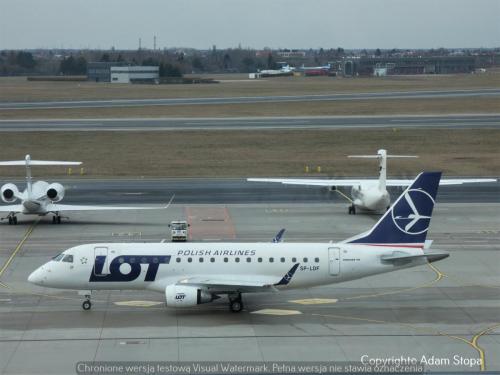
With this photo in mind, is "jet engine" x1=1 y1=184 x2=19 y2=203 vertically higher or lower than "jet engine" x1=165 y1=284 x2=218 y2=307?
lower

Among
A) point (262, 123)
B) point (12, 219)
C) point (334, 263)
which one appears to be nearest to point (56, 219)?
point (12, 219)

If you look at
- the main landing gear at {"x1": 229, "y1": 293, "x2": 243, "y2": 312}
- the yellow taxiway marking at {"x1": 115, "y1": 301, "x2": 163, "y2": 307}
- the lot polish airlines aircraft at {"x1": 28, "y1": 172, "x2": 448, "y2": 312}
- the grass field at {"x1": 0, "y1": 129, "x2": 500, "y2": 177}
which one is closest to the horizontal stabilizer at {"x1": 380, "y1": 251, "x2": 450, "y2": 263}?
the lot polish airlines aircraft at {"x1": 28, "y1": 172, "x2": 448, "y2": 312}

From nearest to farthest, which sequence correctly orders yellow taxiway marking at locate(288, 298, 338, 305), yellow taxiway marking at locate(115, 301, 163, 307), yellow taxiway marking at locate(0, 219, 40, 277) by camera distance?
yellow taxiway marking at locate(115, 301, 163, 307)
yellow taxiway marking at locate(288, 298, 338, 305)
yellow taxiway marking at locate(0, 219, 40, 277)

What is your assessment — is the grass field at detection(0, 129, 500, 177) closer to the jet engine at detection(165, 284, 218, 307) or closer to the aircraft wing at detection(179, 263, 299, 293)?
the aircraft wing at detection(179, 263, 299, 293)

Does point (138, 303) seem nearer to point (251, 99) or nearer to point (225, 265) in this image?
point (225, 265)

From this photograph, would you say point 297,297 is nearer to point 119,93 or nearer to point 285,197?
point 285,197

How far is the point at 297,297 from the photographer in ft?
127

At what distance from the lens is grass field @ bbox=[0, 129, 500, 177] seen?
8038 centimetres

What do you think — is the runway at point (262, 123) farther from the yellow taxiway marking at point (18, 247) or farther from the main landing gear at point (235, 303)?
the main landing gear at point (235, 303)

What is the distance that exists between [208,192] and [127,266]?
109ft

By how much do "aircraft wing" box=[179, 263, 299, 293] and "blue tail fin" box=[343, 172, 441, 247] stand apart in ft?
12.1

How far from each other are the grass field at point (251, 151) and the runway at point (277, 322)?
30.5 metres

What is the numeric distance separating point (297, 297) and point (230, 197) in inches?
1125

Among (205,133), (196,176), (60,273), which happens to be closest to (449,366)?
(60,273)
